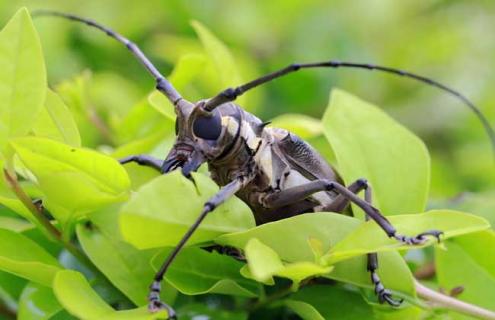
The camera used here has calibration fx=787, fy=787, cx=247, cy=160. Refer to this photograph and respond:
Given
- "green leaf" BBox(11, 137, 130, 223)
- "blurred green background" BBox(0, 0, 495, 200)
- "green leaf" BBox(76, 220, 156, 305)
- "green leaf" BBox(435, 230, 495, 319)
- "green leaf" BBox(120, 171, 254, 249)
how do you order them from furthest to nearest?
"blurred green background" BBox(0, 0, 495, 200) < "green leaf" BBox(435, 230, 495, 319) < "green leaf" BBox(76, 220, 156, 305) < "green leaf" BBox(11, 137, 130, 223) < "green leaf" BBox(120, 171, 254, 249)

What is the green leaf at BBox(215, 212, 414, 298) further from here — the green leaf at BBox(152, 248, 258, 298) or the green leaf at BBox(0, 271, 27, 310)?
the green leaf at BBox(0, 271, 27, 310)

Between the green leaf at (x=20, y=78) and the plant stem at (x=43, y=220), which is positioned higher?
the green leaf at (x=20, y=78)

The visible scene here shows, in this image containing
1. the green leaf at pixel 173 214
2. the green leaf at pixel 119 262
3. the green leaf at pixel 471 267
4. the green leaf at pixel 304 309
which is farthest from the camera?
the green leaf at pixel 471 267

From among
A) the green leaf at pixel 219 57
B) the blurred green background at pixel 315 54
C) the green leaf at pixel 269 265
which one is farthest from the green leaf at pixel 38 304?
the blurred green background at pixel 315 54

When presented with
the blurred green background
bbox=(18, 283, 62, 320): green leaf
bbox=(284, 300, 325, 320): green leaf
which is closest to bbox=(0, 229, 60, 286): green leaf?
bbox=(18, 283, 62, 320): green leaf

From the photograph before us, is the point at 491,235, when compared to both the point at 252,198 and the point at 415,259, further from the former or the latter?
the point at 252,198

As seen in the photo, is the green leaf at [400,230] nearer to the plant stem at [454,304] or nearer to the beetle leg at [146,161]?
the plant stem at [454,304]

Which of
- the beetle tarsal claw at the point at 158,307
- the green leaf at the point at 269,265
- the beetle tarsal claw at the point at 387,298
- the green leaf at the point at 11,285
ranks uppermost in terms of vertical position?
the green leaf at the point at 269,265

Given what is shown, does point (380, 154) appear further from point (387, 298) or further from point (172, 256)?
point (172, 256)
